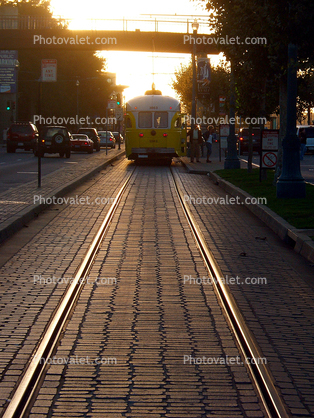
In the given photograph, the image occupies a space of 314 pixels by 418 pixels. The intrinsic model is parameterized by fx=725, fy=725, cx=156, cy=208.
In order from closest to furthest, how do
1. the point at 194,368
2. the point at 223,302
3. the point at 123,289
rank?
the point at 194,368, the point at 223,302, the point at 123,289

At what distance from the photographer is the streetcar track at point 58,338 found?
4.29 m

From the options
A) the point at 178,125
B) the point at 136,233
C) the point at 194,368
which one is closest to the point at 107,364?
the point at 194,368

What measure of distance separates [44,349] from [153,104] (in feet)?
92.5

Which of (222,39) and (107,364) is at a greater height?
(222,39)

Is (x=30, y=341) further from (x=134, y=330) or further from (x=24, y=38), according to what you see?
(x=24, y=38)

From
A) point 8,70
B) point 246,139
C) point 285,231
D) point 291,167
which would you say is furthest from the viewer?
point 8,70

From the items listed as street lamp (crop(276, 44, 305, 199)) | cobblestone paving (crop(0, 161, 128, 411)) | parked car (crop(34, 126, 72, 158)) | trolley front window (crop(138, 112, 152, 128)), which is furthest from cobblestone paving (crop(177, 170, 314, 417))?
parked car (crop(34, 126, 72, 158))

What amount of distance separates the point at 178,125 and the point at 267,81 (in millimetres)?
11563

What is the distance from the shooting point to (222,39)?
67.2 feet

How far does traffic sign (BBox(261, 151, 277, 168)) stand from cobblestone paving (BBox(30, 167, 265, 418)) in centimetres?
1043

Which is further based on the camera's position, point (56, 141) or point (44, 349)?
point (56, 141)

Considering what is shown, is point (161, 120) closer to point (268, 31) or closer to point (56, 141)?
point (56, 141)

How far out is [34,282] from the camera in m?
7.70

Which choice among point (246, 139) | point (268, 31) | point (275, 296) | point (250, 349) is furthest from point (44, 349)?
point (246, 139)
